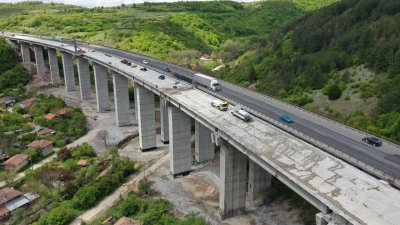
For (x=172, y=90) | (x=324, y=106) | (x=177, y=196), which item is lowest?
(x=177, y=196)

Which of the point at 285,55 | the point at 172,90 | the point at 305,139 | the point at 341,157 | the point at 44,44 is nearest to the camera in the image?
the point at 341,157

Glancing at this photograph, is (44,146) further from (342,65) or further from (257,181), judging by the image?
(342,65)

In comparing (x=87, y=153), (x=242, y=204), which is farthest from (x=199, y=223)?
(x=87, y=153)

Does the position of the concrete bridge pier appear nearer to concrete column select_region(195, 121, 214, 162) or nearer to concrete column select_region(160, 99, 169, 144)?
concrete column select_region(160, 99, 169, 144)

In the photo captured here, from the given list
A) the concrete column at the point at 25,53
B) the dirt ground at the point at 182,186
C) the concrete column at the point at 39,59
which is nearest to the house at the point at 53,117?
the dirt ground at the point at 182,186

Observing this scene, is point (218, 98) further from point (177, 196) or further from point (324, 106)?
point (324, 106)

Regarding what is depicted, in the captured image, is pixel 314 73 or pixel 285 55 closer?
pixel 314 73

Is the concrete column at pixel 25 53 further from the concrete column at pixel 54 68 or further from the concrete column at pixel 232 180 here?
the concrete column at pixel 232 180
